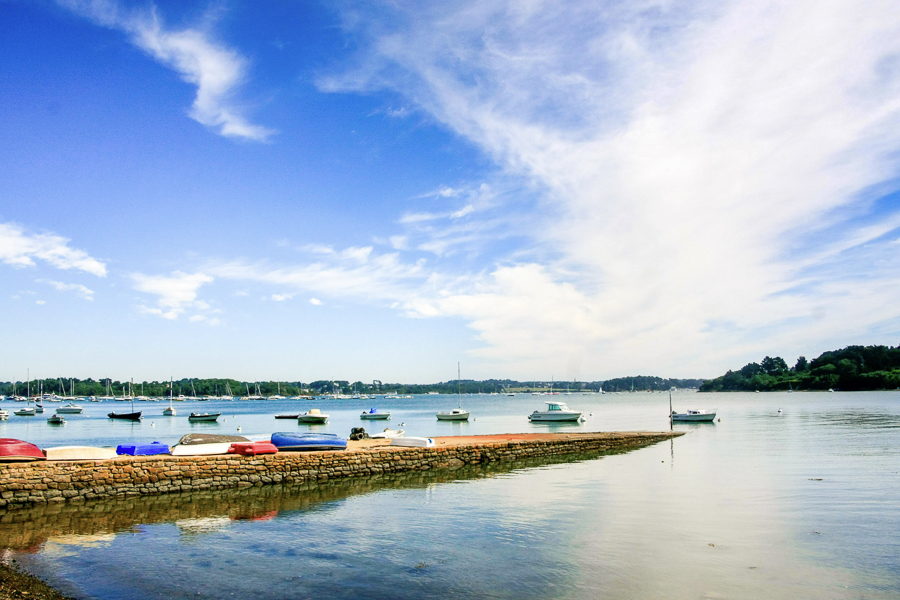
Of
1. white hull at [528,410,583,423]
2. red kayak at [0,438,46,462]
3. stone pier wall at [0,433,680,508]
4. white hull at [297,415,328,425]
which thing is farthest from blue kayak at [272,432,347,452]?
white hull at [297,415,328,425]

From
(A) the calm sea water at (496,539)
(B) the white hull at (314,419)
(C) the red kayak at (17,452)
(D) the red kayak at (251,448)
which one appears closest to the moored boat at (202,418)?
(B) the white hull at (314,419)

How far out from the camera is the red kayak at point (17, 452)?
918 inches

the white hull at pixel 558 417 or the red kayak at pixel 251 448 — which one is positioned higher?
the red kayak at pixel 251 448

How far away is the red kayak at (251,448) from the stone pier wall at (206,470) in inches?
17.3

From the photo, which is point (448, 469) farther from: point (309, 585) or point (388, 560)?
point (309, 585)

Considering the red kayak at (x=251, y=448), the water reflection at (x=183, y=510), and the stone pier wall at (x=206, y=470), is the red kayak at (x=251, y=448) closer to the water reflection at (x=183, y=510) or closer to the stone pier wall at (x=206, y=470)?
the stone pier wall at (x=206, y=470)

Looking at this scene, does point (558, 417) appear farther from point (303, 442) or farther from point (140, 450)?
point (140, 450)

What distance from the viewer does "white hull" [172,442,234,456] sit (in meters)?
27.6

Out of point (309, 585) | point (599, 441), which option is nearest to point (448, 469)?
point (599, 441)

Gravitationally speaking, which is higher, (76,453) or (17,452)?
(17,452)

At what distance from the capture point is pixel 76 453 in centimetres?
2503

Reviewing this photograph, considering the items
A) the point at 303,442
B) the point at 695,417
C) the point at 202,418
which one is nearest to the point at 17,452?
the point at 303,442

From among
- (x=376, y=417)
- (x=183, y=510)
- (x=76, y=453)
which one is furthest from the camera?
(x=376, y=417)

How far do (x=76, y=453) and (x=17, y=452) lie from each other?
2.10 meters
